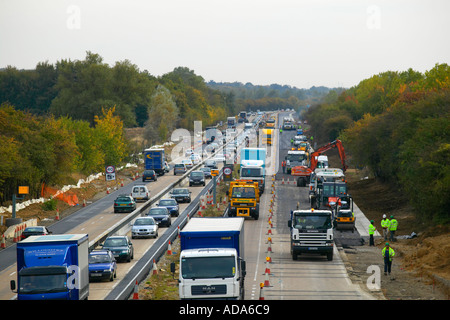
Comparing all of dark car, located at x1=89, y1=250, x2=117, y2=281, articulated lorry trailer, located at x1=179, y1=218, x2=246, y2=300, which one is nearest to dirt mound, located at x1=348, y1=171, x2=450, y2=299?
articulated lorry trailer, located at x1=179, y1=218, x2=246, y2=300

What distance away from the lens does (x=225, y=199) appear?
60.2 m

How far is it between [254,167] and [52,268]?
131 feet

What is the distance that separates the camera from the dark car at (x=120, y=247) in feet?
113

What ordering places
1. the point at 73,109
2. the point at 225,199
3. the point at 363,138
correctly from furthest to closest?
1. the point at 73,109
2. the point at 363,138
3. the point at 225,199

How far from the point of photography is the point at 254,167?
61.7m

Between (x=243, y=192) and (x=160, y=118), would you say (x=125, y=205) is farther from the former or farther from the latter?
(x=160, y=118)

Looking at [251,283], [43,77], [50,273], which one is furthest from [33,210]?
[43,77]

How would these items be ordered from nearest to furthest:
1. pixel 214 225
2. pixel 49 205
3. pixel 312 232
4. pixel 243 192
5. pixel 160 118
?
pixel 214 225
pixel 312 232
pixel 243 192
pixel 49 205
pixel 160 118

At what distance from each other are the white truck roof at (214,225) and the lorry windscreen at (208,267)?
2370mm

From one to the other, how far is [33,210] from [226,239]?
115 feet

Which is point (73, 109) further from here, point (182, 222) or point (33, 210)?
point (182, 222)

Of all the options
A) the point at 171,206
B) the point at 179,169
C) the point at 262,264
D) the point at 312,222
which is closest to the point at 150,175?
the point at 179,169

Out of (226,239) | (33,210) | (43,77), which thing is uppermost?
(43,77)

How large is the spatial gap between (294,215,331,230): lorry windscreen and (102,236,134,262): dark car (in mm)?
8381
